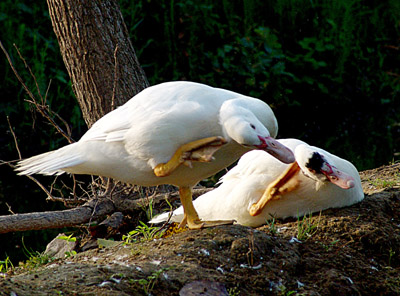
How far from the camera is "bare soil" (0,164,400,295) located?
2.78 metres

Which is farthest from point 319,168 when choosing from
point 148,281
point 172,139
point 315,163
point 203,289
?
point 148,281

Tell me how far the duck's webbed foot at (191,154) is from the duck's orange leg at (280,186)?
0.95m

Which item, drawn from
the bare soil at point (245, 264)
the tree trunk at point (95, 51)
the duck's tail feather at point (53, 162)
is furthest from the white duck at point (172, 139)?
the tree trunk at point (95, 51)

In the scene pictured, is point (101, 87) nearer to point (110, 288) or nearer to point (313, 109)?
point (110, 288)

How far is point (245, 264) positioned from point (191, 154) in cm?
64

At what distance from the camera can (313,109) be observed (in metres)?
9.62

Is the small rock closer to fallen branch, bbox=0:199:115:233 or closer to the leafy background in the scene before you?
fallen branch, bbox=0:199:115:233

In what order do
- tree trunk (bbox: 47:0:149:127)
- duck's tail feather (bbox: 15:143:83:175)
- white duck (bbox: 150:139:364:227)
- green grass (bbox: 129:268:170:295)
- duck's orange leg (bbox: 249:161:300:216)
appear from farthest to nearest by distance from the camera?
tree trunk (bbox: 47:0:149:127)
duck's orange leg (bbox: 249:161:300:216)
white duck (bbox: 150:139:364:227)
duck's tail feather (bbox: 15:143:83:175)
green grass (bbox: 129:268:170:295)

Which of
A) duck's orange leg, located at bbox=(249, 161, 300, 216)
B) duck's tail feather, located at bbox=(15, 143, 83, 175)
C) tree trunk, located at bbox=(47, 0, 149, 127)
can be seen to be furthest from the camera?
tree trunk, located at bbox=(47, 0, 149, 127)

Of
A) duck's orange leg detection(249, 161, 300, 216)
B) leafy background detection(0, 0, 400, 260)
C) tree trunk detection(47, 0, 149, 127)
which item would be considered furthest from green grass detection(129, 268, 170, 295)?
leafy background detection(0, 0, 400, 260)

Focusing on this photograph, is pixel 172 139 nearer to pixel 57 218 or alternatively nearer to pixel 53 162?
pixel 53 162

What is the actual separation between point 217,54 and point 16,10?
303cm

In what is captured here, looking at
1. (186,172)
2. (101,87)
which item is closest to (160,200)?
(101,87)

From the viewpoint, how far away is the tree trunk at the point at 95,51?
4793 mm
